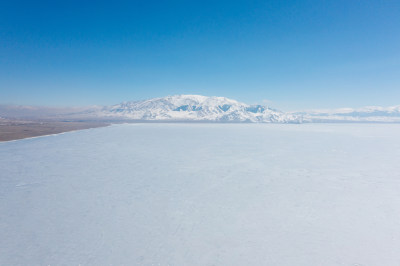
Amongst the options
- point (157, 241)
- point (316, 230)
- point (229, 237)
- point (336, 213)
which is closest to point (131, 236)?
point (157, 241)

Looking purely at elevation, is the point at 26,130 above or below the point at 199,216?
above

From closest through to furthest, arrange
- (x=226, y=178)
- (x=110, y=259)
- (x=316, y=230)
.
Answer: (x=110, y=259), (x=316, y=230), (x=226, y=178)

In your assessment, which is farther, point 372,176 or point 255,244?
point 372,176

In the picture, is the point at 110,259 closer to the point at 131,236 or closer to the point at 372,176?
the point at 131,236

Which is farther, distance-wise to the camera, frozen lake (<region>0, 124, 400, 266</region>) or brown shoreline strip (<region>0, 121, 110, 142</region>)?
brown shoreline strip (<region>0, 121, 110, 142</region>)

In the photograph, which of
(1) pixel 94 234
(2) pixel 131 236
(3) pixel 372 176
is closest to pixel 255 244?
(2) pixel 131 236

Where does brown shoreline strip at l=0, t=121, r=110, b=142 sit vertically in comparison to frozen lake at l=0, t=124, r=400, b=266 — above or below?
above

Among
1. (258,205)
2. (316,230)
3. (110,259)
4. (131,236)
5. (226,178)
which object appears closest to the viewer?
(110,259)

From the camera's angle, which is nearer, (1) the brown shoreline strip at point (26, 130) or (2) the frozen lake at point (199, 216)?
(2) the frozen lake at point (199, 216)

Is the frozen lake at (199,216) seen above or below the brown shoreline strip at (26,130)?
below

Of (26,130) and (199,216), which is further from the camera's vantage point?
(26,130)
